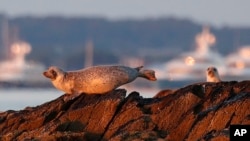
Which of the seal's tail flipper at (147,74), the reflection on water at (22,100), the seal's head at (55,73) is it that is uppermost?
the reflection on water at (22,100)

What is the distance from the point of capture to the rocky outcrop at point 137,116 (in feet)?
45.6

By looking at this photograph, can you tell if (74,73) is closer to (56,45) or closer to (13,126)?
(13,126)

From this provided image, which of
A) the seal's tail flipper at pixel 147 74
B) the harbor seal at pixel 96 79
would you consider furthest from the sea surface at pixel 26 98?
the harbor seal at pixel 96 79

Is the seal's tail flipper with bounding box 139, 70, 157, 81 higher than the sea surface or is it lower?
lower

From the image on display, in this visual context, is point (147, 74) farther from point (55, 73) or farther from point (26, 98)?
point (26, 98)

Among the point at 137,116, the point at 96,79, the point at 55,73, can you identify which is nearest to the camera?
the point at 137,116

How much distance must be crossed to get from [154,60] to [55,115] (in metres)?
90.0

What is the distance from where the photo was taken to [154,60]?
347 ft

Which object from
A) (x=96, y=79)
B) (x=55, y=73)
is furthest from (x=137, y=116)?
(x=55, y=73)

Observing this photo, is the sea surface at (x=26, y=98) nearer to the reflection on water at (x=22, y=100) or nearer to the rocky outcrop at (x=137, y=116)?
the reflection on water at (x=22, y=100)

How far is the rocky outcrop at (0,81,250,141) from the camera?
1391 cm

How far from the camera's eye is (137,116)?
49.2 feet

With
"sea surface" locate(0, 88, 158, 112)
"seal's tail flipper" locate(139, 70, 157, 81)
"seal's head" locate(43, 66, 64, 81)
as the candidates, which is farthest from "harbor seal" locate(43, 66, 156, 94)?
"sea surface" locate(0, 88, 158, 112)

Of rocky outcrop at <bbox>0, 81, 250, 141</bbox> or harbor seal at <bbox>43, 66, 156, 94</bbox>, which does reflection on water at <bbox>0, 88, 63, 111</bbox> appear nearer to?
harbor seal at <bbox>43, 66, 156, 94</bbox>
